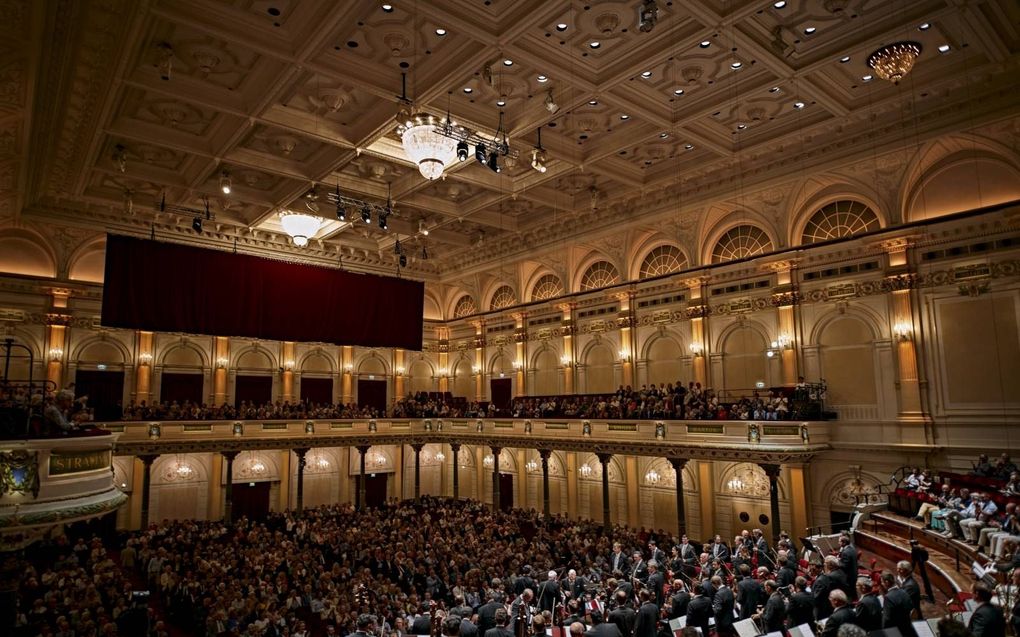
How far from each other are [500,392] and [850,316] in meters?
14.8

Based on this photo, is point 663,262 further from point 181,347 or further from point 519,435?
point 181,347

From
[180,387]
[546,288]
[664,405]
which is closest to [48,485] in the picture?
[664,405]

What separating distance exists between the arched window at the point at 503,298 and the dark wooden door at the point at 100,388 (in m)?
14.8

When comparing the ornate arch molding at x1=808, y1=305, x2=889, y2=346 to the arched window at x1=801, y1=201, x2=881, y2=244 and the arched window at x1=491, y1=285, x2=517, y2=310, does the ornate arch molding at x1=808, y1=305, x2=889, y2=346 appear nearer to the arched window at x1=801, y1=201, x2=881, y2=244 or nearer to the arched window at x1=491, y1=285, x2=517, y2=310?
the arched window at x1=801, y1=201, x2=881, y2=244

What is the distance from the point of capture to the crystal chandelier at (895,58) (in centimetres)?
968

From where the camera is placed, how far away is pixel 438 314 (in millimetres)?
30547

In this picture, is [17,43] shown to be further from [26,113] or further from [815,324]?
[815,324]

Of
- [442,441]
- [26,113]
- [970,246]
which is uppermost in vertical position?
[26,113]

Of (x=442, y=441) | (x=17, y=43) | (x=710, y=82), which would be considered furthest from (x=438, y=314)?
(x=17, y=43)

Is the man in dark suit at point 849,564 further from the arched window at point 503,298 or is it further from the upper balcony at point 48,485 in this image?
the arched window at point 503,298

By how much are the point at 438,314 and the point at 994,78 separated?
22893mm

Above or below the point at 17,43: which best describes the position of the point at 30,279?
below

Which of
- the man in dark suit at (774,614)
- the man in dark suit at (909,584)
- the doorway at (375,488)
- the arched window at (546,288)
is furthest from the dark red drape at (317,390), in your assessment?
the man in dark suit at (909,584)

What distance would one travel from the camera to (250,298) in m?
20.8
